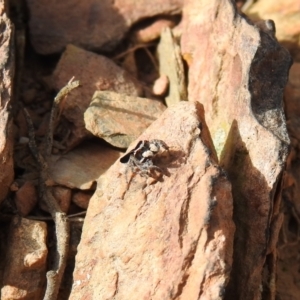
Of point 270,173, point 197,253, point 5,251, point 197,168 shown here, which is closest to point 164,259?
point 197,253

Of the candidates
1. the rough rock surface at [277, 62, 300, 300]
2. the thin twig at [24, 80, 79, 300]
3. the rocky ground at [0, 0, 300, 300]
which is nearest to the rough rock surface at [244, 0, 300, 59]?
the rocky ground at [0, 0, 300, 300]

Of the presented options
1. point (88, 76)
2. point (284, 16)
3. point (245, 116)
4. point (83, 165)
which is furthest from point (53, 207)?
point (284, 16)

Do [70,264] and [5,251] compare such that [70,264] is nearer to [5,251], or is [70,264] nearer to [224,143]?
[5,251]

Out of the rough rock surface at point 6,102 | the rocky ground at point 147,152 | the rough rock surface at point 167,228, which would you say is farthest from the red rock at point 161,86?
the rough rock surface at point 6,102

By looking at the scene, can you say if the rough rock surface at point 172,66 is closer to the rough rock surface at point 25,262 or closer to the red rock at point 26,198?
the red rock at point 26,198

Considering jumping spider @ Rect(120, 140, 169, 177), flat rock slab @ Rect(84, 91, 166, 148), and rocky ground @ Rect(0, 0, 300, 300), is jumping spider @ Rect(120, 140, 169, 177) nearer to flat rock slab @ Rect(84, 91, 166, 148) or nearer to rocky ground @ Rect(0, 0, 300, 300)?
rocky ground @ Rect(0, 0, 300, 300)

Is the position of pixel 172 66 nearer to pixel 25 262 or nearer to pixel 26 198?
pixel 26 198
